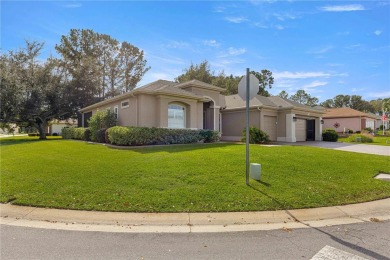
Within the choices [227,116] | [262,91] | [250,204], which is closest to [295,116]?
[227,116]

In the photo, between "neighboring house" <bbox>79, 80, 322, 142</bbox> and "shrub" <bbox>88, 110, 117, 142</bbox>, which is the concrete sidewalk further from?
"shrub" <bbox>88, 110, 117, 142</bbox>

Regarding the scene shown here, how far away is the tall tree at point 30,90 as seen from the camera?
23.7 m

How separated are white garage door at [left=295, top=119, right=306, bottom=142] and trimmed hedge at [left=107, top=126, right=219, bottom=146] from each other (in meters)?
9.83

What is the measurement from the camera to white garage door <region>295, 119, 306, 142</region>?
22727 millimetres

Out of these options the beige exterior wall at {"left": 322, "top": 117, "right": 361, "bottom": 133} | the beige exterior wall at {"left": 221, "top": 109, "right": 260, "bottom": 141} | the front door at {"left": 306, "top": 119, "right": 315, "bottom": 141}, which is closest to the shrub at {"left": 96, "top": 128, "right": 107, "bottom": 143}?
the beige exterior wall at {"left": 221, "top": 109, "right": 260, "bottom": 141}

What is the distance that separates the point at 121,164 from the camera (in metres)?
8.77

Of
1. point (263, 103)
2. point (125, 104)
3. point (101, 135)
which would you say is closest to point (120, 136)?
point (101, 135)

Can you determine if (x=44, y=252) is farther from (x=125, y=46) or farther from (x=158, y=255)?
(x=125, y=46)

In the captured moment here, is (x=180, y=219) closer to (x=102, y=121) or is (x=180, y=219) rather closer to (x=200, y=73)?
(x=102, y=121)

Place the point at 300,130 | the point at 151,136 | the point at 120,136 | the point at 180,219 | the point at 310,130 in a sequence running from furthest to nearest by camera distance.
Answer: the point at 310,130, the point at 300,130, the point at 151,136, the point at 120,136, the point at 180,219

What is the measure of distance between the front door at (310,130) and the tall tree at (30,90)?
27.6 metres

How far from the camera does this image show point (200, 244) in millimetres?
3887

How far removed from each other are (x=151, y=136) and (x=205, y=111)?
8887 mm

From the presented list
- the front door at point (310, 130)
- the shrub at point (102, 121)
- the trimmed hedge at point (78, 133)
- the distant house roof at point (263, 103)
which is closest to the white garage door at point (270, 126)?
the distant house roof at point (263, 103)
